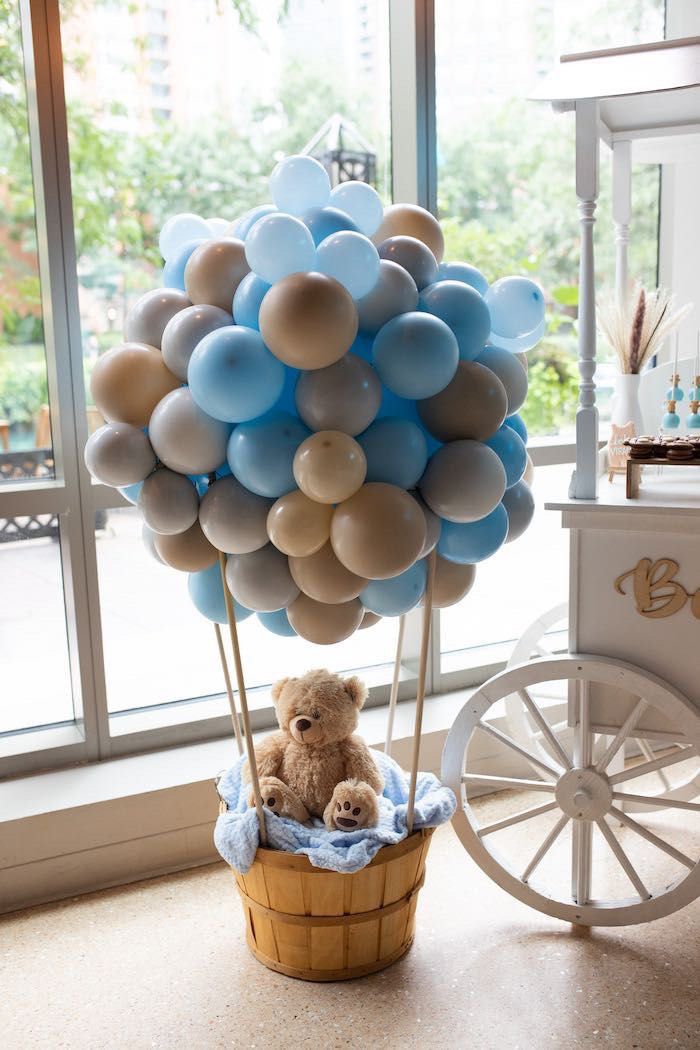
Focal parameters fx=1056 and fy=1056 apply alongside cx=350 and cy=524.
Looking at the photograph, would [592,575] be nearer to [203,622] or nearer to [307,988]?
[307,988]

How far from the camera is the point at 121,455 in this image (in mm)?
1707

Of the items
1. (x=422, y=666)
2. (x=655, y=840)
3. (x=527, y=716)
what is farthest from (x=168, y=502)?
(x=527, y=716)

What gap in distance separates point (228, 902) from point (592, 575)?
1.08 metres

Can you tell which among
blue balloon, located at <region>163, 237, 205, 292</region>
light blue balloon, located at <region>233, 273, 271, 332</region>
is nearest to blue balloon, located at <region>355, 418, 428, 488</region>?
light blue balloon, located at <region>233, 273, 271, 332</region>

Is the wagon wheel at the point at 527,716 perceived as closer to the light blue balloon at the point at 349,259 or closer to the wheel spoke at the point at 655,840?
the wheel spoke at the point at 655,840

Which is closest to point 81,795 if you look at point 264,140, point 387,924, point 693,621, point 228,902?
point 228,902

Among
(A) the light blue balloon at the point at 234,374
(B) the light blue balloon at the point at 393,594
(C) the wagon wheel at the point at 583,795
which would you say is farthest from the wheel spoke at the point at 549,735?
(A) the light blue balloon at the point at 234,374

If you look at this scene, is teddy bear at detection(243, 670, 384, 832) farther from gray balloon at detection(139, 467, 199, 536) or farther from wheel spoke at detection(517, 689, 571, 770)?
gray balloon at detection(139, 467, 199, 536)

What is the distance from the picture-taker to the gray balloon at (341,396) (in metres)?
1.60

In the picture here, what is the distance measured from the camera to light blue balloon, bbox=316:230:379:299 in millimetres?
1633

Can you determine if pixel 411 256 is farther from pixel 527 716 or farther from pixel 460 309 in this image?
pixel 527 716

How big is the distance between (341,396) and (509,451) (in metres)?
0.41

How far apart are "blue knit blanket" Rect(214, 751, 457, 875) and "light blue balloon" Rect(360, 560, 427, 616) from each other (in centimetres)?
44

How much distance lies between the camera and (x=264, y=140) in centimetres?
260
